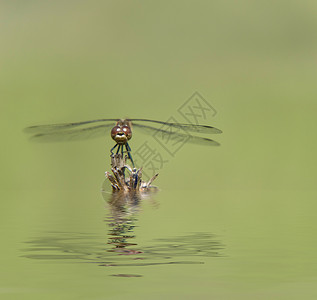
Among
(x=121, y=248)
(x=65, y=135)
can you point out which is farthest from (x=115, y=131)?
(x=121, y=248)

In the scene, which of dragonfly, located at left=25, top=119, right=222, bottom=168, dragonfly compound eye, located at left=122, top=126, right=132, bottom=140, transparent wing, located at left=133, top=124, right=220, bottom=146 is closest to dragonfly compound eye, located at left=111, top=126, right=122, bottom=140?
dragonfly, located at left=25, top=119, right=222, bottom=168

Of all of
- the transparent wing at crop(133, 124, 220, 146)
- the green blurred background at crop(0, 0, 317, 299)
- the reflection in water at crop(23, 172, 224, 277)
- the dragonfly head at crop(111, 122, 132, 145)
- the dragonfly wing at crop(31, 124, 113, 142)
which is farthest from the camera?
the green blurred background at crop(0, 0, 317, 299)

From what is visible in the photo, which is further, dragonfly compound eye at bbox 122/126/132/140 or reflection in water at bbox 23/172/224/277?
dragonfly compound eye at bbox 122/126/132/140

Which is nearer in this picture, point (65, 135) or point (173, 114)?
point (65, 135)

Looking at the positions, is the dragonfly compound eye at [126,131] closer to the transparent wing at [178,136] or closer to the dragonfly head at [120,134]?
the dragonfly head at [120,134]

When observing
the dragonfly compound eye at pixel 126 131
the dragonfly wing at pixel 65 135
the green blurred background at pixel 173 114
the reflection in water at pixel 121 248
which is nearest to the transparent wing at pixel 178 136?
the dragonfly compound eye at pixel 126 131

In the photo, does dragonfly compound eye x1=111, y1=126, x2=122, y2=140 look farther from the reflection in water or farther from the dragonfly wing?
the reflection in water

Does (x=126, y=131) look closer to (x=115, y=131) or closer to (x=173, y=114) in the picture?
(x=115, y=131)

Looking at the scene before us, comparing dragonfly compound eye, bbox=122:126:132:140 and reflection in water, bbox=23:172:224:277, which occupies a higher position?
dragonfly compound eye, bbox=122:126:132:140

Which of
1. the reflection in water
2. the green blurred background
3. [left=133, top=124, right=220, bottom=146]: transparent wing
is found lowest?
the reflection in water

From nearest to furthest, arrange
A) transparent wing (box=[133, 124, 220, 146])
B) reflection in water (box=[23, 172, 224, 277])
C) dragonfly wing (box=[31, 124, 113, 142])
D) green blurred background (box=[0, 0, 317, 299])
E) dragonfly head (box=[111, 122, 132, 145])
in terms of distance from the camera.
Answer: reflection in water (box=[23, 172, 224, 277])
transparent wing (box=[133, 124, 220, 146])
dragonfly wing (box=[31, 124, 113, 142])
dragonfly head (box=[111, 122, 132, 145])
green blurred background (box=[0, 0, 317, 299])

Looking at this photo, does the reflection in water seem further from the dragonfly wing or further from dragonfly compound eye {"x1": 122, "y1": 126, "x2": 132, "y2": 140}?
the dragonfly wing

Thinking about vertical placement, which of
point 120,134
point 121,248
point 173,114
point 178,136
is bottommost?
point 121,248

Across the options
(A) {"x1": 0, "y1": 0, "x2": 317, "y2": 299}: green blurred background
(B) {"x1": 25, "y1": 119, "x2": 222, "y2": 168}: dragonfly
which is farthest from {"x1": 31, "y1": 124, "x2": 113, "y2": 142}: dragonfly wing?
(A) {"x1": 0, "y1": 0, "x2": 317, "y2": 299}: green blurred background
